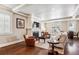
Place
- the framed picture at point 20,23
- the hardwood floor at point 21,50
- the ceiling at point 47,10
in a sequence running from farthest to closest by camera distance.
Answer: the framed picture at point 20,23
the ceiling at point 47,10
the hardwood floor at point 21,50

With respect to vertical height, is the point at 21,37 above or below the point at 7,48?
above

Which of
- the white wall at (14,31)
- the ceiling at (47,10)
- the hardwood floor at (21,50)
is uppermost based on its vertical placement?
the ceiling at (47,10)

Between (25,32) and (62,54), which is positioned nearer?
(62,54)

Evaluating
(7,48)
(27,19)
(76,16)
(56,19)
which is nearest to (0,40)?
(7,48)

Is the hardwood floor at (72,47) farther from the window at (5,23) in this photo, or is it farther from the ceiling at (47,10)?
the window at (5,23)

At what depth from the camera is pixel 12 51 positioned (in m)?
2.87

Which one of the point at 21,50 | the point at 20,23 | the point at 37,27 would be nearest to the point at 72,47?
the point at 37,27

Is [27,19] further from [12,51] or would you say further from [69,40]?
[69,40]

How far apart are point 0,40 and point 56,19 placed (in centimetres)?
185

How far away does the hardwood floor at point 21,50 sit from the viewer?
2863mm

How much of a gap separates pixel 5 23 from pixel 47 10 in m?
1.40

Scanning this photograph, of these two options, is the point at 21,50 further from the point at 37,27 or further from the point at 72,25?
the point at 72,25

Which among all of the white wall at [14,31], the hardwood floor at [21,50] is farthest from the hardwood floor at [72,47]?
the white wall at [14,31]

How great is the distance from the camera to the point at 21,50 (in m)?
2.97
